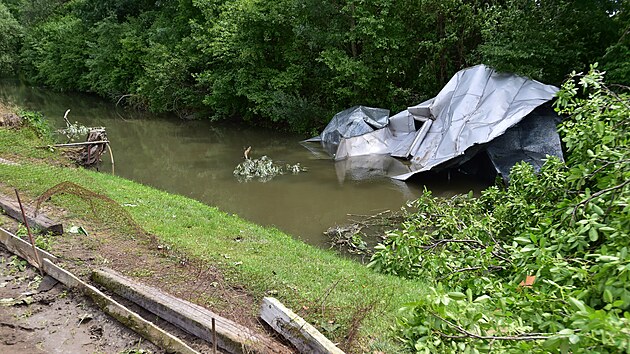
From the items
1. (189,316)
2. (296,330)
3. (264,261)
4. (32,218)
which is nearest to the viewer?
(296,330)

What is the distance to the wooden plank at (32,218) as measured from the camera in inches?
231

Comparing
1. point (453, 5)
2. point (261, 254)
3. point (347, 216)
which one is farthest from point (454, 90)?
point (261, 254)

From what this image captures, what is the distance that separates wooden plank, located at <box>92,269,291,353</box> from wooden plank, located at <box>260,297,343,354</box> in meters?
0.13

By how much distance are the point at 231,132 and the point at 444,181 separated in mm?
10347

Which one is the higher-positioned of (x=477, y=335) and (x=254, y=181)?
(x=477, y=335)

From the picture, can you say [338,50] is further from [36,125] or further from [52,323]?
[52,323]

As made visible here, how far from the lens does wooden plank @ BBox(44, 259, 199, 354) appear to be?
3.69m

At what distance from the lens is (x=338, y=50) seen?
16.4 metres

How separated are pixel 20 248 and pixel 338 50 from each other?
42.4 ft

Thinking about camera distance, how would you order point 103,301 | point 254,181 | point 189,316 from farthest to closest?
point 254,181 < point 103,301 < point 189,316

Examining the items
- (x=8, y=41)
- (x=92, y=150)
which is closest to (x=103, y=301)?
(x=92, y=150)

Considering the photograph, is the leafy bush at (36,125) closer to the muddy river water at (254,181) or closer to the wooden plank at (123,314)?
the muddy river water at (254,181)

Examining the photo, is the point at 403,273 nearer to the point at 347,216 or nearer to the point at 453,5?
the point at 347,216

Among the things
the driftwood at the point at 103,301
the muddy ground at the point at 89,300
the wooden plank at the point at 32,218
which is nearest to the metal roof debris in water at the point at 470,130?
the muddy ground at the point at 89,300
